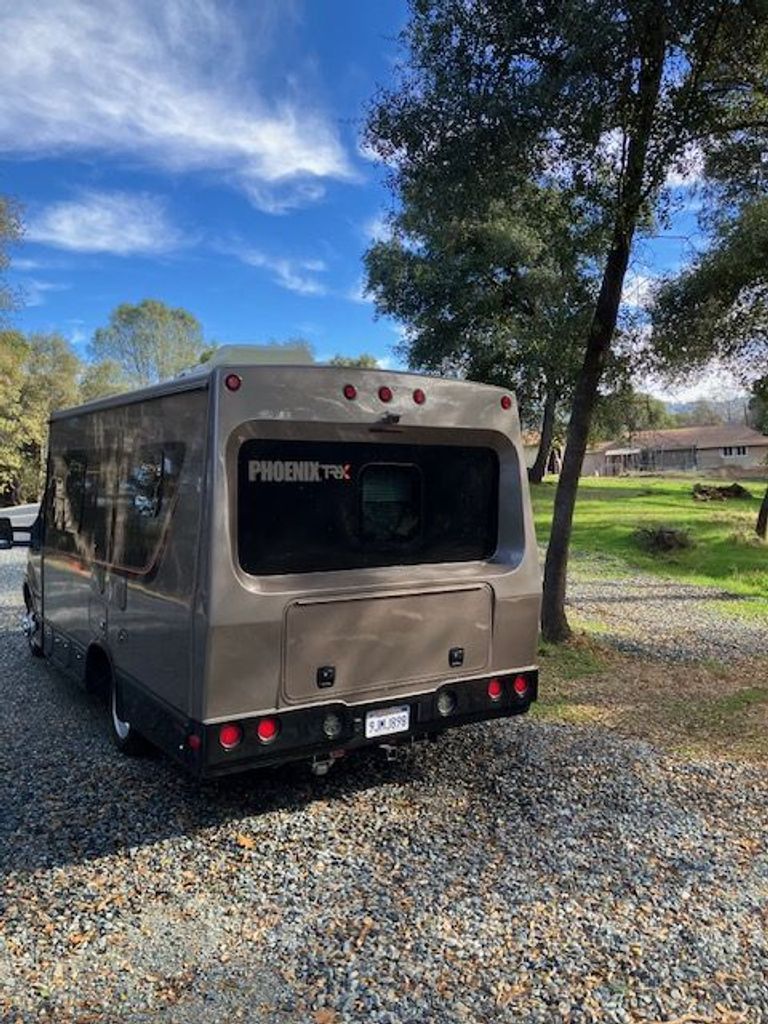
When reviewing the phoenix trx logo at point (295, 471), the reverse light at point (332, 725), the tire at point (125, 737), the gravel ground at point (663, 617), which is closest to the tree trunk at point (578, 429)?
the gravel ground at point (663, 617)

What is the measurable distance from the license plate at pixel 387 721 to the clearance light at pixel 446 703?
0.81 ft

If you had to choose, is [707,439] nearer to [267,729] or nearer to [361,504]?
[361,504]

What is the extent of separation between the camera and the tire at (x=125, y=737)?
5.21 metres

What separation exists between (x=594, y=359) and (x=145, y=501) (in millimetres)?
5758

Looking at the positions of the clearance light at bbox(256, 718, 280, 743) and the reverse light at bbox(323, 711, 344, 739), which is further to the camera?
the reverse light at bbox(323, 711, 344, 739)

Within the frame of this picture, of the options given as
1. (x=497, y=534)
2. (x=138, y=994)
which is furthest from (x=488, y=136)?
(x=138, y=994)

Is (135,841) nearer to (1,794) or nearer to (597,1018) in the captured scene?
(1,794)

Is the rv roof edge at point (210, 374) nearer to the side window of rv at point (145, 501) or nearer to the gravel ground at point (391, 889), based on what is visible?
the side window of rv at point (145, 501)

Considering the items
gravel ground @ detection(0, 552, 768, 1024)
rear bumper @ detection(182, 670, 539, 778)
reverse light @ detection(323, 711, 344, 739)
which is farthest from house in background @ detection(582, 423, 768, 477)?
reverse light @ detection(323, 711, 344, 739)

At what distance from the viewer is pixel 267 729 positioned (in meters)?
4.12

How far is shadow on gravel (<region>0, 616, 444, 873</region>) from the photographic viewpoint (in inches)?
163

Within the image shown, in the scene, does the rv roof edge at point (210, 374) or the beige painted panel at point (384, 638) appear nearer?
the rv roof edge at point (210, 374)

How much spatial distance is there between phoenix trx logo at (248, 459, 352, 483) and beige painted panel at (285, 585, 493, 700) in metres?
0.71

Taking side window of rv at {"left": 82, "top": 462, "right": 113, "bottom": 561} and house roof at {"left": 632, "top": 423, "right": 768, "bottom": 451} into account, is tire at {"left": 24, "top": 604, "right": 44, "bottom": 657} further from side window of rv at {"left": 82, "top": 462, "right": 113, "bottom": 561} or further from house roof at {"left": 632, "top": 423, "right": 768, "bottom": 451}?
house roof at {"left": 632, "top": 423, "right": 768, "bottom": 451}
